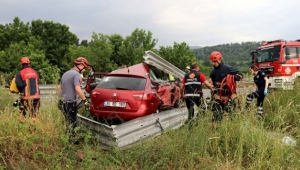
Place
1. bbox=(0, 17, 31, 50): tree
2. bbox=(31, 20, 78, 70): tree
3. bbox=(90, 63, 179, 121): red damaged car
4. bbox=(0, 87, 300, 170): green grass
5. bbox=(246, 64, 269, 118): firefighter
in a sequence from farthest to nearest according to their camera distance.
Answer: bbox=(31, 20, 78, 70): tree
bbox=(0, 17, 31, 50): tree
bbox=(246, 64, 269, 118): firefighter
bbox=(90, 63, 179, 121): red damaged car
bbox=(0, 87, 300, 170): green grass

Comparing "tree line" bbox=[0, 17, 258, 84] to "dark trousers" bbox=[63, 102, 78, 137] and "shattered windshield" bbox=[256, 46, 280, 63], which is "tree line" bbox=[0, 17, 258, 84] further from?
"dark trousers" bbox=[63, 102, 78, 137]

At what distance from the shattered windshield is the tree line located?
18.5 meters

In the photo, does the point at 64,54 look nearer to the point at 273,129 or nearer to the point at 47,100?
the point at 47,100

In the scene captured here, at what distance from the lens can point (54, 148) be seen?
4.71 m

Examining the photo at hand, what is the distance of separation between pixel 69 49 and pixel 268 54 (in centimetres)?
3482

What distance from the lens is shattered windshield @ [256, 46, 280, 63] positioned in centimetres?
1471

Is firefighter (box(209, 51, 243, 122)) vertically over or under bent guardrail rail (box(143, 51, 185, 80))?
under

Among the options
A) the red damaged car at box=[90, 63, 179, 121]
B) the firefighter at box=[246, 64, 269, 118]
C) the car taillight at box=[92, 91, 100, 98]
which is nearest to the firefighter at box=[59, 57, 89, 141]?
the red damaged car at box=[90, 63, 179, 121]

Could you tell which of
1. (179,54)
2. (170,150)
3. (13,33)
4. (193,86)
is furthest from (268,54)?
(13,33)

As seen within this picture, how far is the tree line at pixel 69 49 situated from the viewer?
37469mm

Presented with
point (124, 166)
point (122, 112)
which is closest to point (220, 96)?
point (122, 112)

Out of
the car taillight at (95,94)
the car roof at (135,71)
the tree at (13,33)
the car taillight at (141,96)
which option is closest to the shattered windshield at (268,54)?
the car roof at (135,71)

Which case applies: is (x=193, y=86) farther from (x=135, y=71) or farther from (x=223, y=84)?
(x=135, y=71)

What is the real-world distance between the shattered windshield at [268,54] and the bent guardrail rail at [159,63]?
683cm
